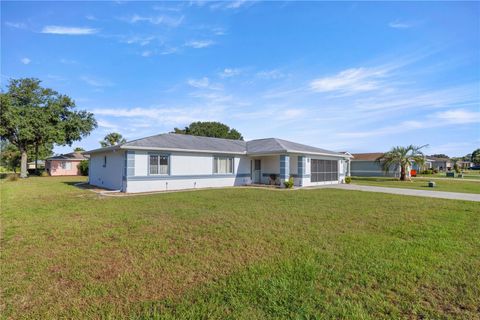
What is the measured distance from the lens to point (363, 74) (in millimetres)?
13250

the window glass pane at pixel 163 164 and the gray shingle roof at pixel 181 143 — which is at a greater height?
the gray shingle roof at pixel 181 143

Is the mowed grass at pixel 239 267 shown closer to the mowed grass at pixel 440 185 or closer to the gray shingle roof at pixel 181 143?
the gray shingle roof at pixel 181 143

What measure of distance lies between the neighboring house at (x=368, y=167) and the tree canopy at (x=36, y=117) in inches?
1568

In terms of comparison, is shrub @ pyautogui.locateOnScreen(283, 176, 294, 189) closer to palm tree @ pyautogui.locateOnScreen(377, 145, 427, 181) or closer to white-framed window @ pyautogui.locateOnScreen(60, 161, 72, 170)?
palm tree @ pyautogui.locateOnScreen(377, 145, 427, 181)

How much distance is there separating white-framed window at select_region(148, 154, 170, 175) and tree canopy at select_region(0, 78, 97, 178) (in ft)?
68.6

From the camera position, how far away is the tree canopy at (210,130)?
49.1m

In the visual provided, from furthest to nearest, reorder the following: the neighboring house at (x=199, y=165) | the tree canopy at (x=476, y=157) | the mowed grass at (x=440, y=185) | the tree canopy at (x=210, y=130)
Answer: the tree canopy at (x=476, y=157) → the tree canopy at (x=210, y=130) → the mowed grass at (x=440, y=185) → the neighboring house at (x=199, y=165)

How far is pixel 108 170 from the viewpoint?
17969 mm

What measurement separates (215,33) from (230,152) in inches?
348

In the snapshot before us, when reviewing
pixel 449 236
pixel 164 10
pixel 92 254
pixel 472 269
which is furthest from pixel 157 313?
pixel 164 10

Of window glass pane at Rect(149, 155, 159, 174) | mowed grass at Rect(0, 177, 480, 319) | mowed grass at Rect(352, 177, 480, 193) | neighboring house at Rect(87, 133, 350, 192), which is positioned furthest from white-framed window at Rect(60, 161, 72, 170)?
mowed grass at Rect(352, 177, 480, 193)

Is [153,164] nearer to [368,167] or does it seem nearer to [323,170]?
[323,170]

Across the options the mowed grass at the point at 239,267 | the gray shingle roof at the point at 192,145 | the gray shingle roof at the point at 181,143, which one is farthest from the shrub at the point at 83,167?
the mowed grass at the point at 239,267

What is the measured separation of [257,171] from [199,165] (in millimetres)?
5827
